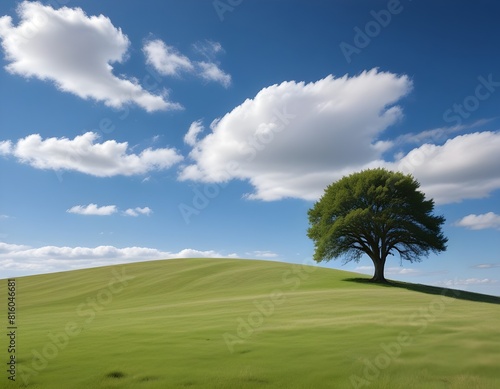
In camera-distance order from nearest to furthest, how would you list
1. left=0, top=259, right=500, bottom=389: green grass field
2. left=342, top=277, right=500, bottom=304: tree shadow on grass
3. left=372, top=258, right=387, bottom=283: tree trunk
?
left=0, top=259, right=500, bottom=389: green grass field
left=342, top=277, right=500, bottom=304: tree shadow on grass
left=372, top=258, right=387, bottom=283: tree trunk

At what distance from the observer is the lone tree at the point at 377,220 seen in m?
52.7

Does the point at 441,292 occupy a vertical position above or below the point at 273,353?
above

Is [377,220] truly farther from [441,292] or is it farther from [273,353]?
[273,353]

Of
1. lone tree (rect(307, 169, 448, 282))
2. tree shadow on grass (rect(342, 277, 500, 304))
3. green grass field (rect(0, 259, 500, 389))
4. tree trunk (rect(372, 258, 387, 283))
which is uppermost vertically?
lone tree (rect(307, 169, 448, 282))

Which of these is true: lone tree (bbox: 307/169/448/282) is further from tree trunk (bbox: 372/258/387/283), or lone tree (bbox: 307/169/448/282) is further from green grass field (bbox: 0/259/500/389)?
green grass field (bbox: 0/259/500/389)

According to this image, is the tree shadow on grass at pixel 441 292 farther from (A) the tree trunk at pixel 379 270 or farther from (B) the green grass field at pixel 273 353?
(B) the green grass field at pixel 273 353

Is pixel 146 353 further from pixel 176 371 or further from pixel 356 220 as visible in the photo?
pixel 356 220

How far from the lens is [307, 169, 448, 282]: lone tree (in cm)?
5266

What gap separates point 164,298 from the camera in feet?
136

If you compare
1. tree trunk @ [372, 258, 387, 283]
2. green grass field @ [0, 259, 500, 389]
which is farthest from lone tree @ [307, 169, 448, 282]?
green grass field @ [0, 259, 500, 389]

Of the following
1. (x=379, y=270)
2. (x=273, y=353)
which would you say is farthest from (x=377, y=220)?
(x=273, y=353)

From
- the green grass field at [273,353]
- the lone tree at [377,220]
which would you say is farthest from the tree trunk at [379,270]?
the green grass field at [273,353]

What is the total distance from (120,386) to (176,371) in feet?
4.96

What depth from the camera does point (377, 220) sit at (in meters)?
51.8
